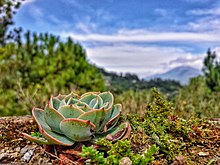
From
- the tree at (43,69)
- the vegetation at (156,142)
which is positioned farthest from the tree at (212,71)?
the vegetation at (156,142)

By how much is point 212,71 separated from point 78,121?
9.60 metres

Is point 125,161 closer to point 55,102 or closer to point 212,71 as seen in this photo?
point 55,102

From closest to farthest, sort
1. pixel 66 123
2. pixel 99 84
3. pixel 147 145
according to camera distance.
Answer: pixel 66 123
pixel 147 145
pixel 99 84

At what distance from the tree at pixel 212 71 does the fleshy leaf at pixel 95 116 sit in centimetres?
874

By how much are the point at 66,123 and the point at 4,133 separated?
3.06 ft

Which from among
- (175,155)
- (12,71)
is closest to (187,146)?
(175,155)

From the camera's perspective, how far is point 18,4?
480 inches

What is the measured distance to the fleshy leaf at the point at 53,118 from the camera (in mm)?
2691

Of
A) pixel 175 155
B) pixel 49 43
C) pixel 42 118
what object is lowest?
pixel 175 155

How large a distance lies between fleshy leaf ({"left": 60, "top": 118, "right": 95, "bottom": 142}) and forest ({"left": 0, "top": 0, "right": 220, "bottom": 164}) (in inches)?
4.9

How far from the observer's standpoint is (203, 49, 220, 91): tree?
11.3 m

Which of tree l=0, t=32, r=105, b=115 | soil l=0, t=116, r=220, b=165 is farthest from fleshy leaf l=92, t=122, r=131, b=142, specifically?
tree l=0, t=32, r=105, b=115

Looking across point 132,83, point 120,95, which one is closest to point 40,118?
point 120,95

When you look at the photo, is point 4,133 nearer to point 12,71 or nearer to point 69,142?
point 69,142
